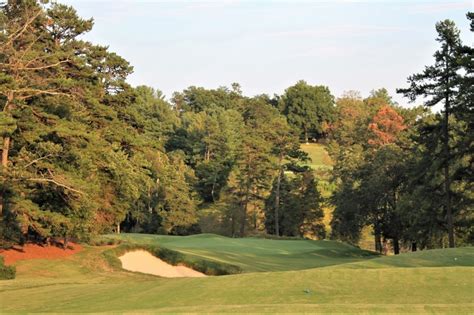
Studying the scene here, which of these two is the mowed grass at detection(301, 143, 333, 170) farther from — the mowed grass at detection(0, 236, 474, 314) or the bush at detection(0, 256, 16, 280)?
the mowed grass at detection(0, 236, 474, 314)

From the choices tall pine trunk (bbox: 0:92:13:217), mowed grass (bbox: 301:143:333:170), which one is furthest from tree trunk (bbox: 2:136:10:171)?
mowed grass (bbox: 301:143:333:170)

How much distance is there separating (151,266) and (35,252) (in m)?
5.88

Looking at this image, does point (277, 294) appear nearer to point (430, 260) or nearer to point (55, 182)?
point (430, 260)

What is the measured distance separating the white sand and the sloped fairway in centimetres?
223

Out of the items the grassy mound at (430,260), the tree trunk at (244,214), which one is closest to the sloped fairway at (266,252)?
the grassy mound at (430,260)

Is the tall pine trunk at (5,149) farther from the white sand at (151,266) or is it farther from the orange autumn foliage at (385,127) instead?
the orange autumn foliage at (385,127)

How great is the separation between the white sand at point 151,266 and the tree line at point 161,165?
127 inches

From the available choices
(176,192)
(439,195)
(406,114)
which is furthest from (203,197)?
(439,195)

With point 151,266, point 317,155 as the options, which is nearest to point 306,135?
point 317,155

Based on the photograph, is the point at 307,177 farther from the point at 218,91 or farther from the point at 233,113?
the point at 218,91

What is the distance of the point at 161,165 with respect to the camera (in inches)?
2697

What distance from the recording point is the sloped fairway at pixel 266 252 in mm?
33125

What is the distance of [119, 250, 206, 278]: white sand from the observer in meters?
29.0

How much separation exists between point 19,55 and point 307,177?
44.8 m
